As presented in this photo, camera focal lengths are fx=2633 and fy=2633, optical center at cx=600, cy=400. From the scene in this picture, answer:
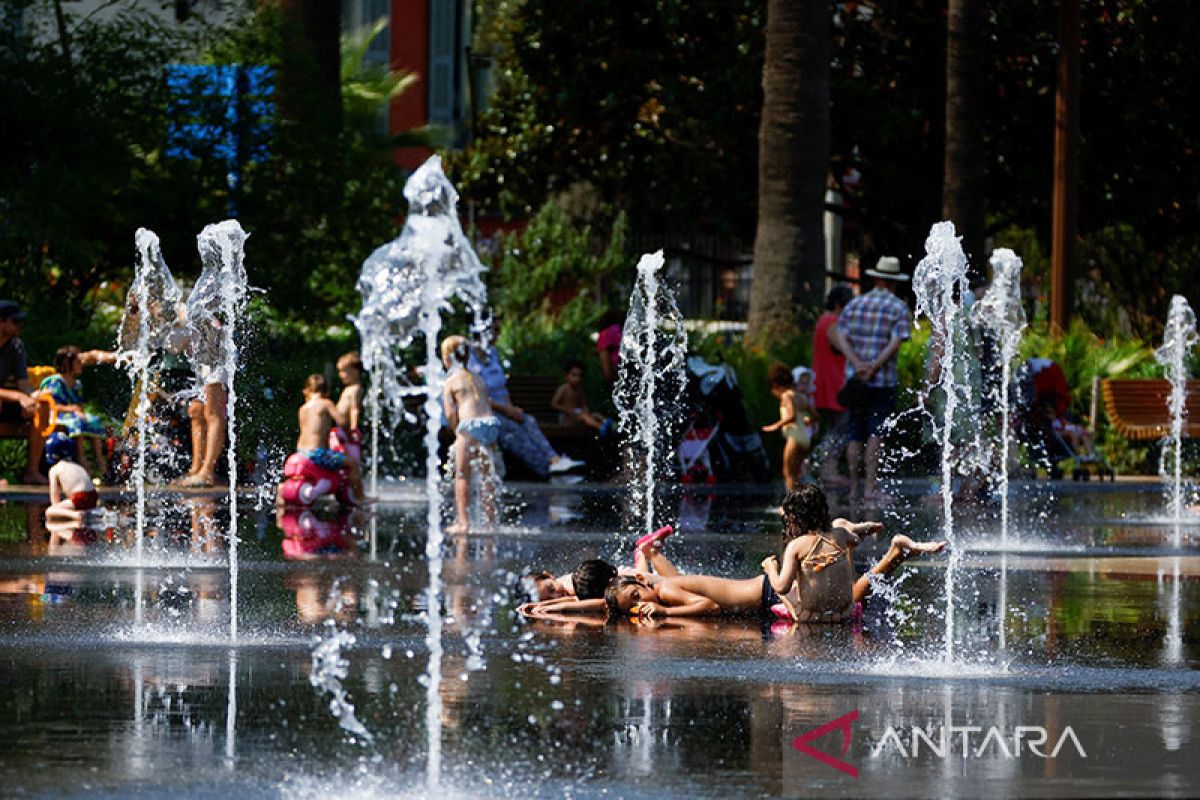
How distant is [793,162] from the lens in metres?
25.4

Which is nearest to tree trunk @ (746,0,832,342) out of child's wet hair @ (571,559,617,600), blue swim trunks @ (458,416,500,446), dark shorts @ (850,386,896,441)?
dark shorts @ (850,386,896,441)

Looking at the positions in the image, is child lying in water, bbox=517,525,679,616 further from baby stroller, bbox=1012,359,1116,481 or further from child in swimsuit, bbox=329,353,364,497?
baby stroller, bbox=1012,359,1116,481

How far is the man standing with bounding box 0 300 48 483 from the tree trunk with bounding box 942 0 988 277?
11.4m

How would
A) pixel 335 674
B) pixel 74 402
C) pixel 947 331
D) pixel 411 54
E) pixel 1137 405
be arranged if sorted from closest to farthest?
pixel 335 674 → pixel 947 331 → pixel 74 402 → pixel 1137 405 → pixel 411 54

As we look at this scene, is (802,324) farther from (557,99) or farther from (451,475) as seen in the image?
(557,99)

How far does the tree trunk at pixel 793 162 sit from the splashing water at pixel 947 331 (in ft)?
16.0

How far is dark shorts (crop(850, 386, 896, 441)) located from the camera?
61.7 feet

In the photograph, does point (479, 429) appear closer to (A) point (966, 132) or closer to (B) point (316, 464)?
(B) point (316, 464)

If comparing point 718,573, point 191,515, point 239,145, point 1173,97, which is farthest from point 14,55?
point 1173,97

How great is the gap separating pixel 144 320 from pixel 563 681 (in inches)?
364

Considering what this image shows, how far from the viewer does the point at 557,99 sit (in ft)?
118

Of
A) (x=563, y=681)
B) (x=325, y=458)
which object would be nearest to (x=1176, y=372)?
(x=325, y=458)

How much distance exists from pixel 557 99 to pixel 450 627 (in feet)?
83.1

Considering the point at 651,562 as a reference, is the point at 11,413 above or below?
above
